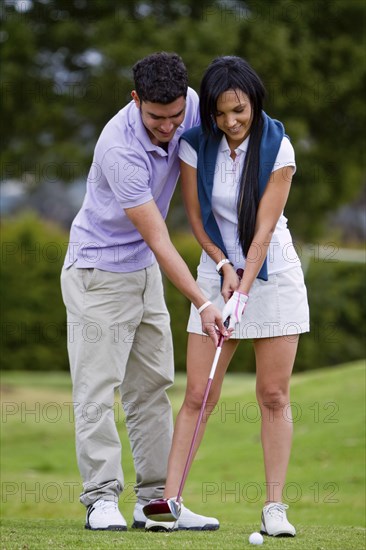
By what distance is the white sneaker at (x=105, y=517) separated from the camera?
16.1ft

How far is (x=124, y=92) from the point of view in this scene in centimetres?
1641

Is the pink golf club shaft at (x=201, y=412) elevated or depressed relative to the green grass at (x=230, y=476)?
elevated

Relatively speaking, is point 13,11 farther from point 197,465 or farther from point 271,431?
point 271,431

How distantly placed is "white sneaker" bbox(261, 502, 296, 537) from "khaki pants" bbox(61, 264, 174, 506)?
2.52 ft

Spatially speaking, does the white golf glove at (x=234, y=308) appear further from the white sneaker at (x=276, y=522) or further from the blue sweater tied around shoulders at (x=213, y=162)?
the white sneaker at (x=276, y=522)

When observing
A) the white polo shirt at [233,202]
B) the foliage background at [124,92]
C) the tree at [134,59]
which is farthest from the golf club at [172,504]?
the tree at [134,59]

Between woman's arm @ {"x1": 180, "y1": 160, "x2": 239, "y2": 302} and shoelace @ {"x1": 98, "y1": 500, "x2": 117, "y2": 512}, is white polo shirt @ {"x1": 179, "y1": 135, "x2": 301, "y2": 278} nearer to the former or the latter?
woman's arm @ {"x1": 180, "y1": 160, "x2": 239, "y2": 302}

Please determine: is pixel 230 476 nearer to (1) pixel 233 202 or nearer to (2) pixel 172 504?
(2) pixel 172 504

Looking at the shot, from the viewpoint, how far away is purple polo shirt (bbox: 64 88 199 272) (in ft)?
15.6

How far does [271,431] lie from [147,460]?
80 centimetres

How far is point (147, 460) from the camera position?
5328 mm

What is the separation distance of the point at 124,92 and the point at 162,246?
472 inches

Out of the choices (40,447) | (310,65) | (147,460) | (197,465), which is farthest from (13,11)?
(147,460)

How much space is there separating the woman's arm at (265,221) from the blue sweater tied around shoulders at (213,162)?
4 centimetres
